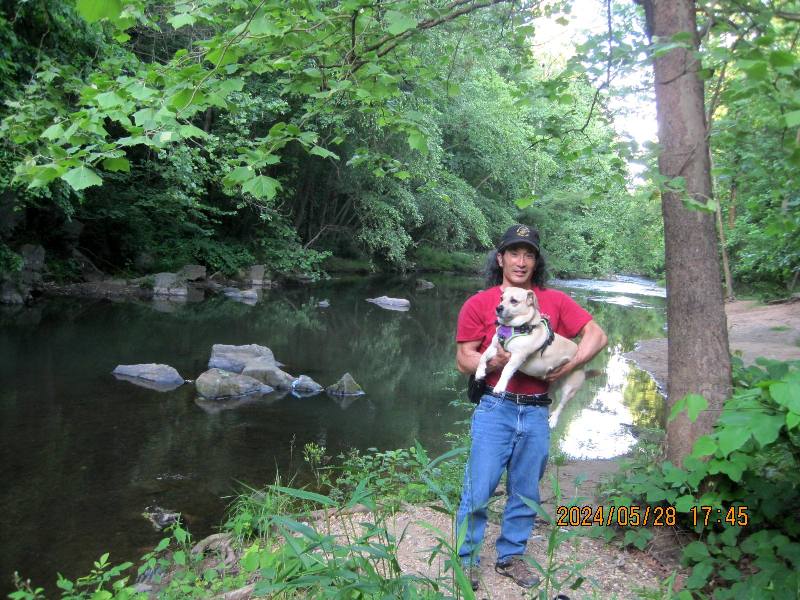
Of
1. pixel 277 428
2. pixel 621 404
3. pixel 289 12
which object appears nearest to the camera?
pixel 289 12

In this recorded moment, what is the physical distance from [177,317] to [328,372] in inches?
261

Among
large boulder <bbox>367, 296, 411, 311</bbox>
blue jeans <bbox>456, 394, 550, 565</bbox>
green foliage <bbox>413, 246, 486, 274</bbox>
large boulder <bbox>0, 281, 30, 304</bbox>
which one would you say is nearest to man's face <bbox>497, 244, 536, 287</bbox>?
blue jeans <bbox>456, 394, 550, 565</bbox>

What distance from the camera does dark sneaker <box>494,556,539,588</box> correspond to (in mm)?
3453

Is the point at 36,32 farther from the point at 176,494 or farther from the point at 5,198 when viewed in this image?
the point at 176,494

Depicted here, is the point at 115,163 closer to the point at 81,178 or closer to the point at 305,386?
the point at 81,178

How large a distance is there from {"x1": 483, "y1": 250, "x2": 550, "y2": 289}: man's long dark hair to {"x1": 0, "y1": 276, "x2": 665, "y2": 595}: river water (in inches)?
140

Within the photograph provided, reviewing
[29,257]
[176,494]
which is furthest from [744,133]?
[29,257]

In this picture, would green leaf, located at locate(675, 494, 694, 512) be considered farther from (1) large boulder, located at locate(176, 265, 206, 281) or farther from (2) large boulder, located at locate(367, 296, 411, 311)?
(1) large boulder, located at locate(176, 265, 206, 281)

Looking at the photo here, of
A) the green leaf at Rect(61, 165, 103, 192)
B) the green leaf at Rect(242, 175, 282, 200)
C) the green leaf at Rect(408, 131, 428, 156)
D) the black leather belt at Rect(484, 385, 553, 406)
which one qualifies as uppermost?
the green leaf at Rect(408, 131, 428, 156)

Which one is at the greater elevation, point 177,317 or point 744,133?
point 744,133

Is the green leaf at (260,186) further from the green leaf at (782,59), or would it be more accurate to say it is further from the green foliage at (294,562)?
the green leaf at (782,59)

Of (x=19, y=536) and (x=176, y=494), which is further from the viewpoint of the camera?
(x=176, y=494)

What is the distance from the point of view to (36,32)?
36.6ft

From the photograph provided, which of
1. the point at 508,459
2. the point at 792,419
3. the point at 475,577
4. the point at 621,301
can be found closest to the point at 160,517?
the point at 475,577
